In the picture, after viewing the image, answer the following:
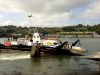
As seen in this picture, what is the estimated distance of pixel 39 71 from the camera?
3338cm

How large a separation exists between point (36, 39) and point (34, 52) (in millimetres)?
10339

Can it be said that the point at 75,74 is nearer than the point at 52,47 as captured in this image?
Yes

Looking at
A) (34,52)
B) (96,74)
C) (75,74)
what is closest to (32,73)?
(75,74)

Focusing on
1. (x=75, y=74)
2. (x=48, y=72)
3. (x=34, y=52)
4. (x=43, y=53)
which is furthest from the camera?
(x=43, y=53)

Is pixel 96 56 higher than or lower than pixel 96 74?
higher

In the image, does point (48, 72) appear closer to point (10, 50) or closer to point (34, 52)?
point (34, 52)

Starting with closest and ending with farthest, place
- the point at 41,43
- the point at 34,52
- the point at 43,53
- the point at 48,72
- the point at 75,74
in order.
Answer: the point at 75,74 → the point at 48,72 → the point at 34,52 → the point at 43,53 → the point at 41,43

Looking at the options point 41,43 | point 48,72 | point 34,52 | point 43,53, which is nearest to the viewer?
point 48,72

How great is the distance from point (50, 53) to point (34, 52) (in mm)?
6242

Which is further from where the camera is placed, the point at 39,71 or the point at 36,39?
the point at 36,39

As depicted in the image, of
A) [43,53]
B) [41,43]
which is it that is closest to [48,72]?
[43,53]

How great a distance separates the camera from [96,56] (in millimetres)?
28484

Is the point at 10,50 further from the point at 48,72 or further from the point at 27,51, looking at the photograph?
the point at 48,72

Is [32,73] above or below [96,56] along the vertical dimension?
below
